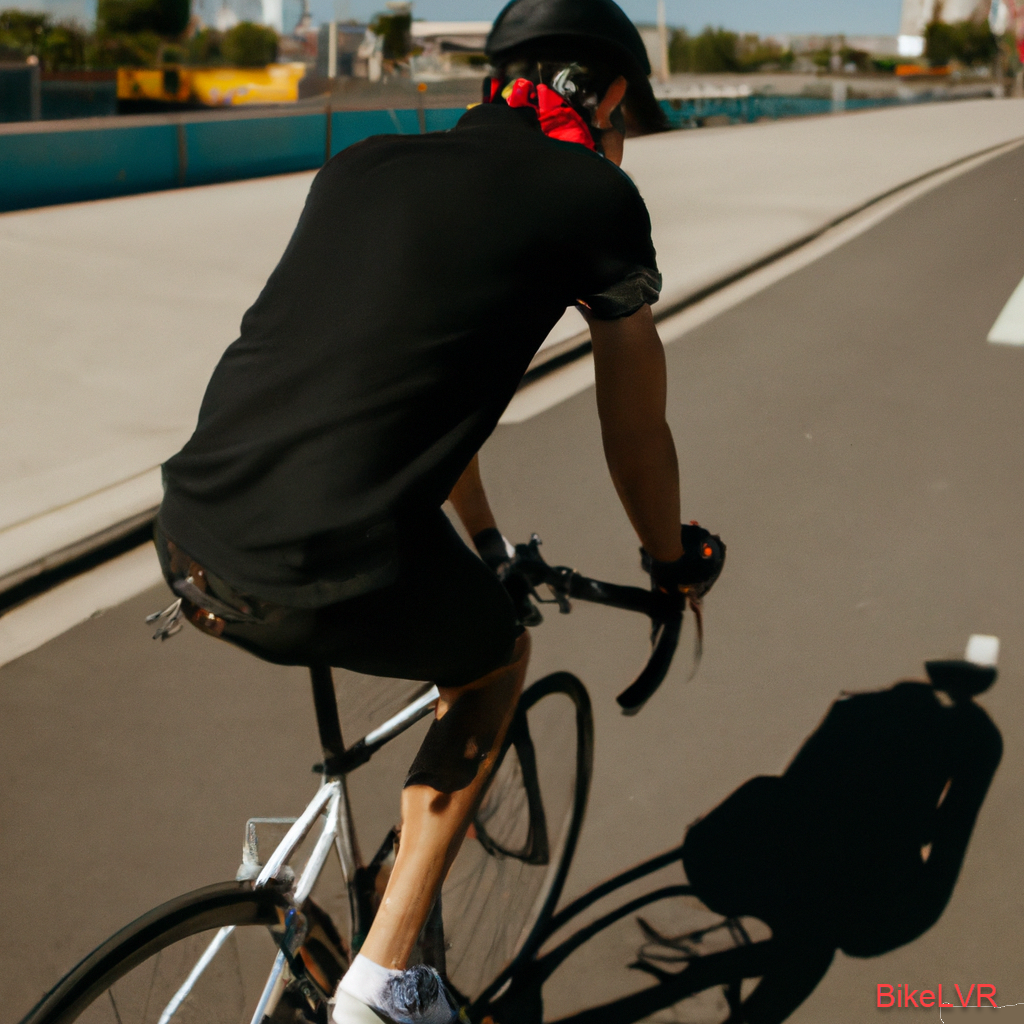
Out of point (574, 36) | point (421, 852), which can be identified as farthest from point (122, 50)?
point (421, 852)

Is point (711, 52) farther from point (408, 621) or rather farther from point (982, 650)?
point (408, 621)

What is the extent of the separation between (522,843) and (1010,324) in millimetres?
7632

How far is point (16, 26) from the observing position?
4784cm

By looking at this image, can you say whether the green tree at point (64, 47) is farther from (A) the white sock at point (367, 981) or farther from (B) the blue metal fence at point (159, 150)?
(A) the white sock at point (367, 981)

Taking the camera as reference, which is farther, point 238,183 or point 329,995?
point 238,183

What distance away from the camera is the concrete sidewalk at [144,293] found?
5.27m

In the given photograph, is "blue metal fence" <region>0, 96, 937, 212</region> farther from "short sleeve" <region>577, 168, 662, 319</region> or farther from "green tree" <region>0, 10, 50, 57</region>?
"green tree" <region>0, 10, 50, 57</region>

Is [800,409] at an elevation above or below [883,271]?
below

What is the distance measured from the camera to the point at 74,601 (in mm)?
4375

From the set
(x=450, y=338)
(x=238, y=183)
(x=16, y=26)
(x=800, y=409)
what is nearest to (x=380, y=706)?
(x=450, y=338)

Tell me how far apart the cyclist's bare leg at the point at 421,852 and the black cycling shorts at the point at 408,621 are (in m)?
0.19

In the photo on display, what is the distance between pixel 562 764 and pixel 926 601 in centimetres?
229

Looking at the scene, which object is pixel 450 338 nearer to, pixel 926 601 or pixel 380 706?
pixel 380 706

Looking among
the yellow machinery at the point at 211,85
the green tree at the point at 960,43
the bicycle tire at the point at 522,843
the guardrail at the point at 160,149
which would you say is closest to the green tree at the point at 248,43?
the yellow machinery at the point at 211,85
